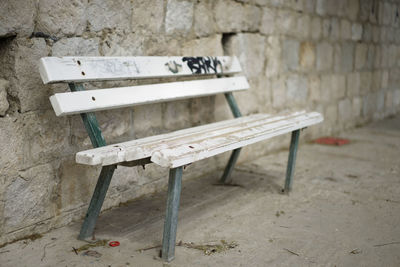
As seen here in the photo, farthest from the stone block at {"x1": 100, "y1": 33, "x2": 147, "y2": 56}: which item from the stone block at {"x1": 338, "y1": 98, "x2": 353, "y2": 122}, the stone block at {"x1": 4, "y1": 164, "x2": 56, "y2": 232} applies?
the stone block at {"x1": 338, "y1": 98, "x2": 353, "y2": 122}

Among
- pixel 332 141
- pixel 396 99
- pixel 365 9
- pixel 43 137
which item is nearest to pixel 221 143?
pixel 43 137

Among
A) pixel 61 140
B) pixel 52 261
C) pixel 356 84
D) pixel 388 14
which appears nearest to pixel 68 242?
pixel 52 261

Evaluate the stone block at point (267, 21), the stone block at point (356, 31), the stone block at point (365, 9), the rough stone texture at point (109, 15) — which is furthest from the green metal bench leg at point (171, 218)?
the stone block at point (365, 9)

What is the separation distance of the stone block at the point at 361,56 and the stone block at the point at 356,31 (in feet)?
0.36

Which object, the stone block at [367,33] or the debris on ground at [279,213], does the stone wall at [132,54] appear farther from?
the debris on ground at [279,213]

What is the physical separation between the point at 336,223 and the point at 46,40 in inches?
73.3

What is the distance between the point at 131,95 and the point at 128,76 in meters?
0.12

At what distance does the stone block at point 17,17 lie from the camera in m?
2.01

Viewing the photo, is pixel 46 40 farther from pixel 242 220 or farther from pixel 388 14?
pixel 388 14

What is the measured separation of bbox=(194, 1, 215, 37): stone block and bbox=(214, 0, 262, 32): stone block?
0.24 ft

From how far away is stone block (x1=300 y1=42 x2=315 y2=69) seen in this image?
4551mm

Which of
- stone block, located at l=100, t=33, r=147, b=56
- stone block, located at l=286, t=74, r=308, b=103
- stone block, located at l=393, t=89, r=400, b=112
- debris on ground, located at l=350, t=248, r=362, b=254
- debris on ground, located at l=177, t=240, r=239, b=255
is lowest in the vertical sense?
stone block, located at l=393, t=89, r=400, b=112

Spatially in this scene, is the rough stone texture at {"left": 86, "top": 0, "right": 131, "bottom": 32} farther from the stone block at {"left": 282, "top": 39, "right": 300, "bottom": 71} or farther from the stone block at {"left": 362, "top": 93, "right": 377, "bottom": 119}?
the stone block at {"left": 362, "top": 93, "right": 377, "bottom": 119}

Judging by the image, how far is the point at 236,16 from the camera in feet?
11.7
